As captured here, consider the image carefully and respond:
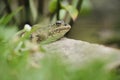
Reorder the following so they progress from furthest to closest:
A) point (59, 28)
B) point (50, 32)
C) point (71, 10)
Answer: point (71, 10) → point (59, 28) → point (50, 32)

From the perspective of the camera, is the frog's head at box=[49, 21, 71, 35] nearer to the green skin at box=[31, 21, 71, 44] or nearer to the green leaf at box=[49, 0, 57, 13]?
the green skin at box=[31, 21, 71, 44]

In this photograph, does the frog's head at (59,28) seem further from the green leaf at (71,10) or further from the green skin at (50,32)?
the green leaf at (71,10)

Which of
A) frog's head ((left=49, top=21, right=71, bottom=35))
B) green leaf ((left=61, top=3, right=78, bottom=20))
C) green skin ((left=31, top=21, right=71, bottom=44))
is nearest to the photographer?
green skin ((left=31, top=21, right=71, bottom=44))

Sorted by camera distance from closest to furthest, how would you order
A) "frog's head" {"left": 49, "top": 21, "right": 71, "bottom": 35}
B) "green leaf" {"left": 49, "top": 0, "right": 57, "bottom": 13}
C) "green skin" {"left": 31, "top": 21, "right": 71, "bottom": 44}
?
1. "green skin" {"left": 31, "top": 21, "right": 71, "bottom": 44}
2. "frog's head" {"left": 49, "top": 21, "right": 71, "bottom": 35}
3. "green leaf" {"left": 49, "top": 0, "right": 57, "bottom": 13}

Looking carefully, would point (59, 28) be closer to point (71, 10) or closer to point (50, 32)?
point (50, 32)

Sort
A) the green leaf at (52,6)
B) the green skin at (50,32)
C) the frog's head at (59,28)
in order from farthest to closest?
1. the green leaf at (52,6)
2. the frog's head at (59,28)
3. the green skin at (50,32)

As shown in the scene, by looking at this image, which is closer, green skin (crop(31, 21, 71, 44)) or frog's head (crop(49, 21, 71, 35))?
green skin (crop(31, 21, 71, 44))

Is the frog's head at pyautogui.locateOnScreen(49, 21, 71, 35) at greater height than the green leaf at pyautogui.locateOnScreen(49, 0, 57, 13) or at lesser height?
greater

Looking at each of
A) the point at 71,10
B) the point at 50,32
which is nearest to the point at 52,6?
the point at 71,10

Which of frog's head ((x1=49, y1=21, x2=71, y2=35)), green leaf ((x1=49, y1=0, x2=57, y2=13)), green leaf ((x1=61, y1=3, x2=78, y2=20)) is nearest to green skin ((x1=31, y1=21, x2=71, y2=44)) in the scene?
frog's head ((x1=49, y1=21, x2=71, y2=35))

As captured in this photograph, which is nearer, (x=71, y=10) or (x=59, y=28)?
(x=59, y=28)

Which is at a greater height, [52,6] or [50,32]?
[50,32]

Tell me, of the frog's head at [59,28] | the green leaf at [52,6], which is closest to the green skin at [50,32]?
the frog's head at [59,28]

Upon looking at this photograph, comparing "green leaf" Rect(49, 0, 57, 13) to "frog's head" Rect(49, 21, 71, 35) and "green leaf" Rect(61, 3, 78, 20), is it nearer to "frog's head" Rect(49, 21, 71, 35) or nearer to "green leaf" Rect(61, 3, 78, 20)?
"green leaf" Rect(61, 3, 78, 20)
